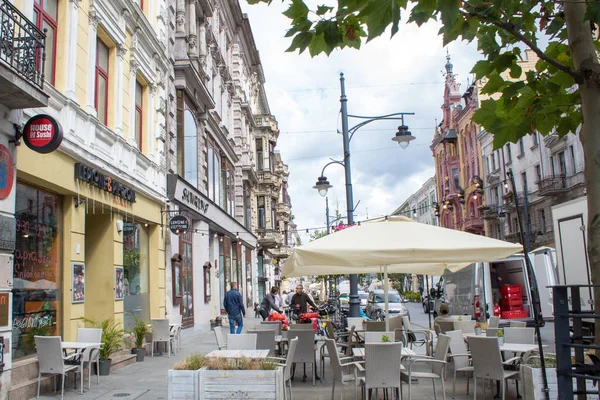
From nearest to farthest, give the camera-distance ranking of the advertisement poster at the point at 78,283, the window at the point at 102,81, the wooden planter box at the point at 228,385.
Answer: the wooden planter box at the point at 228,385 → the advertisement poster at the point at 78,283 → the window at the point at 102,81

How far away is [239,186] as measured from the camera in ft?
111

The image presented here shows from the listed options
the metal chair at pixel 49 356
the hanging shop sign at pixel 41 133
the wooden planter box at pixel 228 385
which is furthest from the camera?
the metal chair at pixel 49 356

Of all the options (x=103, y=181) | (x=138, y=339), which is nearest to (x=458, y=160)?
(x=138, y=339)

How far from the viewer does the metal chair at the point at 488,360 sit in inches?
315

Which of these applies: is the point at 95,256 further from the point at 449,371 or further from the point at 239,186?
the point at 239,186

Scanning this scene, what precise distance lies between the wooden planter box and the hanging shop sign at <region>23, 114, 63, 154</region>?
424 cm

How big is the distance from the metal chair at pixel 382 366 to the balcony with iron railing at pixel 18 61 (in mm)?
5901

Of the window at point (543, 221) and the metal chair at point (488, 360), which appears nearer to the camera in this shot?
the metal chair at point (488, 360)

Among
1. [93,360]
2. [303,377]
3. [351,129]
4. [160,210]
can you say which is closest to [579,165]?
[351,129]

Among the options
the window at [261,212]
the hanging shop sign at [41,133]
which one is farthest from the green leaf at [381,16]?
the window at [261,212]

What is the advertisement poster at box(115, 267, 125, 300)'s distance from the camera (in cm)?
1298

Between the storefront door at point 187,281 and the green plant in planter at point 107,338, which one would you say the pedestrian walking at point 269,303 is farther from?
the green plant in planter at point 107,338

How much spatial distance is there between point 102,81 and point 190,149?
7670mm

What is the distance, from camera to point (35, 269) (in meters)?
9.88
